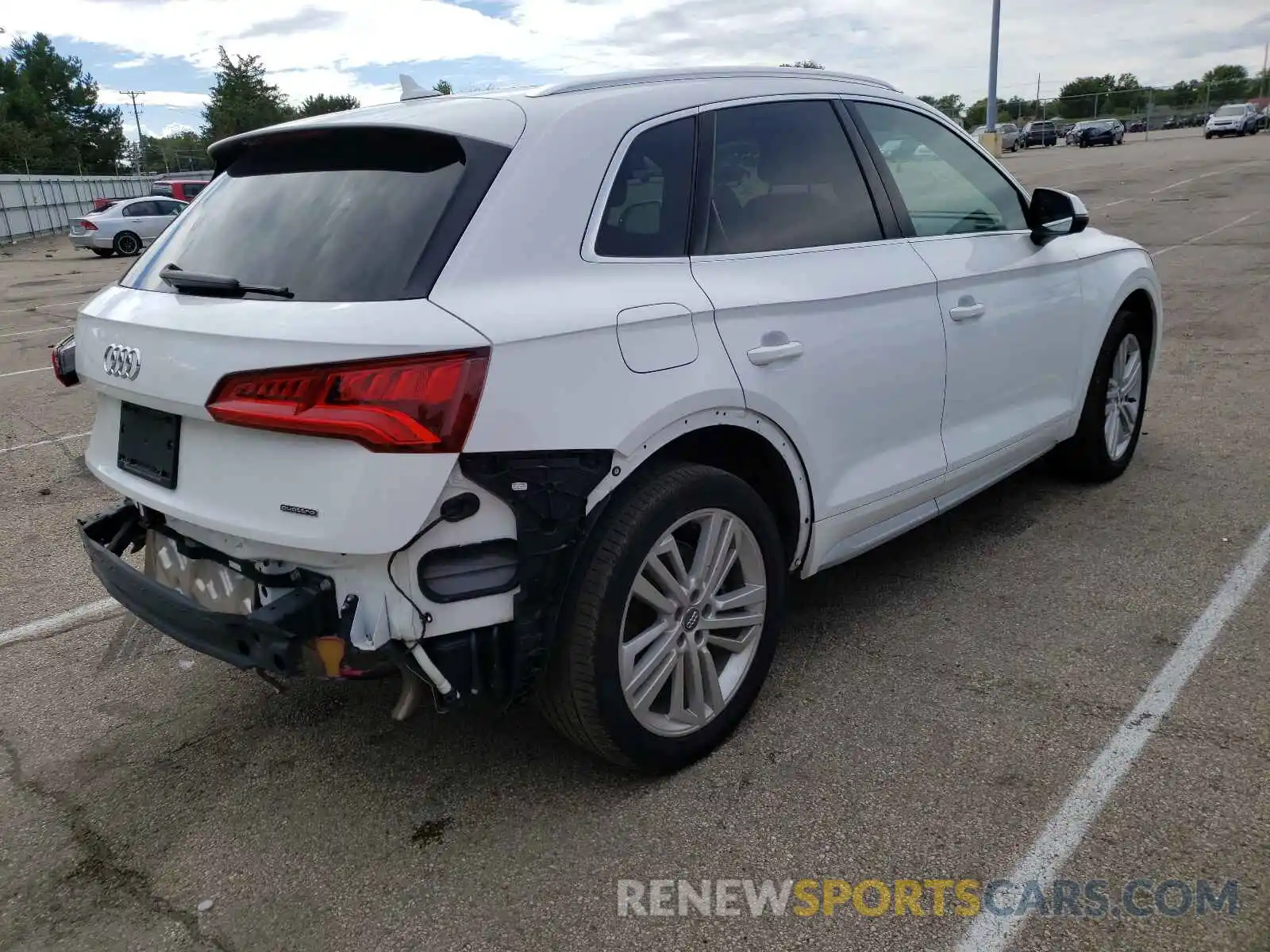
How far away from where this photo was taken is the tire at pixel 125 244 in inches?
995

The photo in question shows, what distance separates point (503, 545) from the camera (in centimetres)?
236

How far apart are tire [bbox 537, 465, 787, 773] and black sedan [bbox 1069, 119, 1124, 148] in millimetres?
59074

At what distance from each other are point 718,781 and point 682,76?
2.05m

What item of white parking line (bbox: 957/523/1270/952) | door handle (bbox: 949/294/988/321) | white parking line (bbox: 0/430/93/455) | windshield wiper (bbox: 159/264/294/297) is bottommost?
white parking line (bbox: 957/523/1270/952)

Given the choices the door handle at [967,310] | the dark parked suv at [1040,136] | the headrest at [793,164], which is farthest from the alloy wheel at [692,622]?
the dark parked suv at [1040,136]

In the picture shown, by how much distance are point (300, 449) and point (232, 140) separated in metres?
1.29

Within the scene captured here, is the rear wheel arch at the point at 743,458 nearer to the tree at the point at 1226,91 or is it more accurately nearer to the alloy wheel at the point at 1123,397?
the alloy wheel at the point at 1123,397

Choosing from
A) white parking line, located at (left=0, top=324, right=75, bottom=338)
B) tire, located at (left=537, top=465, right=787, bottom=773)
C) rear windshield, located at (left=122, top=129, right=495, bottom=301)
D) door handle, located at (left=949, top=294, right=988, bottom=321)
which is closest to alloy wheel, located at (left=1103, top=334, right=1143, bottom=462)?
door handle, located at (left=949, top=294, right=988, bottom=321)

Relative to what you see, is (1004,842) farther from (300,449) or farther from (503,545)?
(300,449)

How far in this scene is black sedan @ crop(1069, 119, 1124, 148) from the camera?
53844 millimetres

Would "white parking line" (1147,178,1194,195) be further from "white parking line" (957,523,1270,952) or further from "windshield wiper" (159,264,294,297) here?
"windshield wiper" (159,264,294,297)

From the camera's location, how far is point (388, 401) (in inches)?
86.6

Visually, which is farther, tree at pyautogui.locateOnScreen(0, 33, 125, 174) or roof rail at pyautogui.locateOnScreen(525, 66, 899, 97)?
tree at pyautogui.locateOnScreen(0, 33, 125, 174)

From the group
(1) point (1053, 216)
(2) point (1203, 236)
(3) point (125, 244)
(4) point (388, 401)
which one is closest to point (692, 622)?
(4) point (388, 401)
